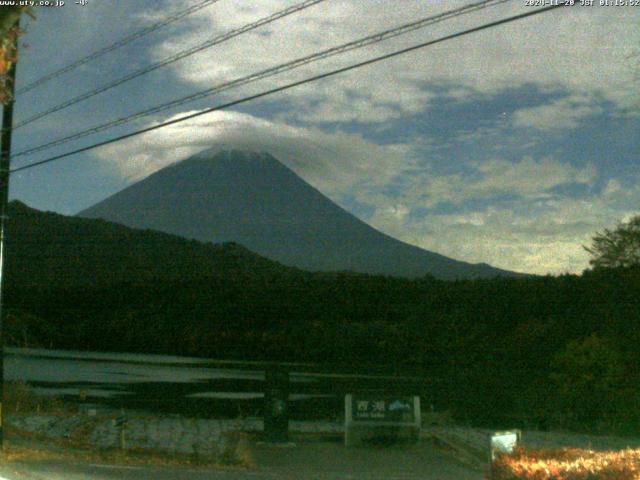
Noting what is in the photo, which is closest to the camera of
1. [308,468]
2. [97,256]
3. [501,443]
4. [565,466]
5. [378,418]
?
[565,466]

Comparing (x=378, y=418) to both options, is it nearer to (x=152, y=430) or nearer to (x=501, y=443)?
(x=152, y=430)

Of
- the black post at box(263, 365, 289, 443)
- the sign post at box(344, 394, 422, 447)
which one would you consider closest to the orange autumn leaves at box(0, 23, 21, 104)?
the black post at box(263, 365, 289, 443)

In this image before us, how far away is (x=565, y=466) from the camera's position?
8961 mm

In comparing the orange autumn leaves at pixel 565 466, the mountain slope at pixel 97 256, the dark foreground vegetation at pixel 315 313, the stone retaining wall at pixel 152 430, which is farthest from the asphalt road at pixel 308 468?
the mountain slope at pixel 97 256

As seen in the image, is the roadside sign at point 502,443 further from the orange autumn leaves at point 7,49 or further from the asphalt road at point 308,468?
the orange autumn leaves at point 7,49

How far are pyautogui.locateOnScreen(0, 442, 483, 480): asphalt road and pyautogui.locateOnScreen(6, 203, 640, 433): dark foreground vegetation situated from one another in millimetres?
13927

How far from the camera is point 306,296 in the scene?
229 ft

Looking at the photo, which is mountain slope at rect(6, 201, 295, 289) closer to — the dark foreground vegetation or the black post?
the dark foreground vegetation

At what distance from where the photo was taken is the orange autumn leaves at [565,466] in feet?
27.7

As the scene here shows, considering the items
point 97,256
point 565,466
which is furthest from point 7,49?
point 97,256

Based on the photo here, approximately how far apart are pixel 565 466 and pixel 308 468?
7.55 meters

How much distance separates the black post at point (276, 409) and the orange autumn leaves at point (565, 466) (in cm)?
880

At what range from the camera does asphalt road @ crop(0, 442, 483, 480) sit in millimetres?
12570

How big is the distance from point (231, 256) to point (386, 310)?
1974cm
